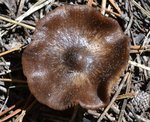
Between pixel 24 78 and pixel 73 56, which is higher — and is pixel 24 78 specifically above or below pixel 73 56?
below

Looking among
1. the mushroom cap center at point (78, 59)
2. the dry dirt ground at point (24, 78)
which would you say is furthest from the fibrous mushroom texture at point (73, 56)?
the dry dirt ground at point (24, 78)

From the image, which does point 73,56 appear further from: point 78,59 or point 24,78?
point 24,78

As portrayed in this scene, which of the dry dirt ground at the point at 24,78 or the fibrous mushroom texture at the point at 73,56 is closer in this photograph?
the fibrous mushroom texture at the point at 73,56

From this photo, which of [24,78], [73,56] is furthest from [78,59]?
[24,78]

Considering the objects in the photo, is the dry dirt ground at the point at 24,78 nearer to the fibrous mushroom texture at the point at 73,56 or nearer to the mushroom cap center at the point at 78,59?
the fibrous mushroom texture at the point at 73,56

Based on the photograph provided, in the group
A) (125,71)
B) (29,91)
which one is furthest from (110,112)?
(29,91)

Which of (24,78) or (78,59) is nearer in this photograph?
(78,59)

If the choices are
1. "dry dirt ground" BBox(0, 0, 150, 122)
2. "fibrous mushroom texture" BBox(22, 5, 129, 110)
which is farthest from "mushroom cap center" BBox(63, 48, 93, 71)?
"dry dirt ground" BBox(0, 0, 150, 122)

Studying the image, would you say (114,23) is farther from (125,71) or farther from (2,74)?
(2,74)
